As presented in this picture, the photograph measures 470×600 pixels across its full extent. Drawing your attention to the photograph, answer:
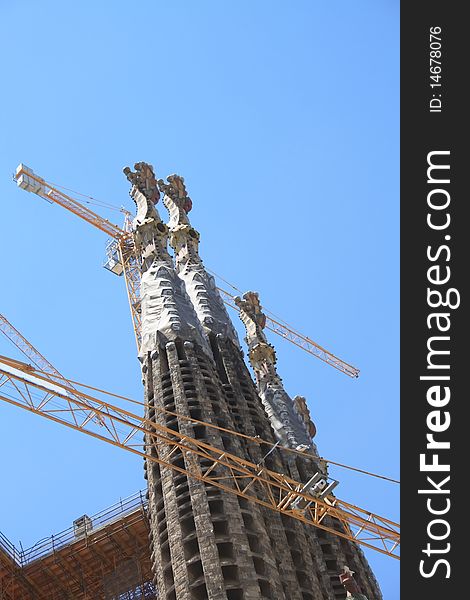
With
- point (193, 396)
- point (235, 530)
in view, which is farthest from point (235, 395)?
point (235, 530)

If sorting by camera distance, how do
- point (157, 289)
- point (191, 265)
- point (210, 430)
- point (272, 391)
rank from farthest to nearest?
point (272, 391)
point (191, 265)
point (157, 289)
point (210, 430)

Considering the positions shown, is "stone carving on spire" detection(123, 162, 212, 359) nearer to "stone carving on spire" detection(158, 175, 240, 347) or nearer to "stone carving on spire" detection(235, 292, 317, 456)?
"stone carving on spire" detection(158, 175, 240, 347)

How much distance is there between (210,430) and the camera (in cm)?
5522

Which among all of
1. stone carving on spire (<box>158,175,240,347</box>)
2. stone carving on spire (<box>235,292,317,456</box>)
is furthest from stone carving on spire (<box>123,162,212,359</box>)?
stone carving on spire (<box>235,292,317,456</box>)

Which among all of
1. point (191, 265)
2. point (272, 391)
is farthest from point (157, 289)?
point (272, 391)

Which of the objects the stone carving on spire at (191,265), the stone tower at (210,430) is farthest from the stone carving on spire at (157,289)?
the stone carving on spire at (191,265)

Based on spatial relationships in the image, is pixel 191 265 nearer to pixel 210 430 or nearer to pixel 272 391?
pixel 272 391

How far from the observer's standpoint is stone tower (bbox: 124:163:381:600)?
1855 inches

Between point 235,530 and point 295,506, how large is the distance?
758 centimetres

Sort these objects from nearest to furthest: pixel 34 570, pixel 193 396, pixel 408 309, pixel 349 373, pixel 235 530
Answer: pixel 408 309
pixel 235 530
pixel 193 396
pixel 34 570
pixel 349 373

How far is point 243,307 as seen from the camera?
89.8 m

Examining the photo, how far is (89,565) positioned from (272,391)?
2177 centimetres

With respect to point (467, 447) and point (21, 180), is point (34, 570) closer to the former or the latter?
point (467, 447)

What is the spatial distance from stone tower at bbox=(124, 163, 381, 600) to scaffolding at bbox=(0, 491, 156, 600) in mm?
10441
